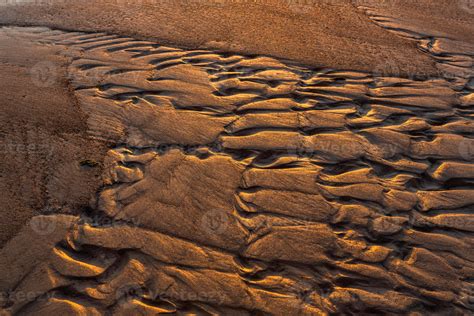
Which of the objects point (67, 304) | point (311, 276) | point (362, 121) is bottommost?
point (67, 304)

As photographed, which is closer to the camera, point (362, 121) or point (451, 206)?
point (451, 206)

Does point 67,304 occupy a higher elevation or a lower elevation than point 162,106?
lower

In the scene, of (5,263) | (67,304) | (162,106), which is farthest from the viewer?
(162,106)

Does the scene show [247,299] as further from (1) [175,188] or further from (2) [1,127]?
(2) [1,127]

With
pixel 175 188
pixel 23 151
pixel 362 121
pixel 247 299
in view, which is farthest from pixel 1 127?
pixel 362 121

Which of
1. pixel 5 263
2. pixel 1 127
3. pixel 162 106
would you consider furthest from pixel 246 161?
pixel 1 127

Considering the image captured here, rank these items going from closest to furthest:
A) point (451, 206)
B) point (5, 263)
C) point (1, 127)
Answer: point (5, 263)
point (451, 206)
point (1, 127)
